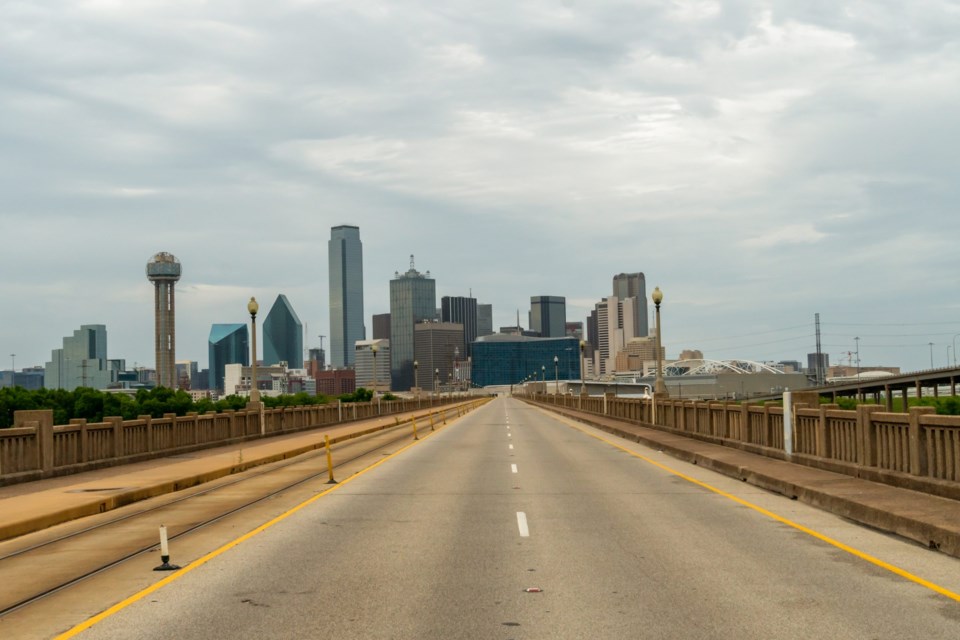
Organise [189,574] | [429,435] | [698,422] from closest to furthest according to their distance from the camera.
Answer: [189,574], [698,422], [429,435]

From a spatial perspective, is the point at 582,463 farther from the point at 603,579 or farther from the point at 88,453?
the point at 603,579

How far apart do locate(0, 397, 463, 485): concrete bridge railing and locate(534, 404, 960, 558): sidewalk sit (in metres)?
15.7

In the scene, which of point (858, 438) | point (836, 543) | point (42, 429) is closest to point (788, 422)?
point (858, 438)

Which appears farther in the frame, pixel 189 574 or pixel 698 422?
pixel 698 422

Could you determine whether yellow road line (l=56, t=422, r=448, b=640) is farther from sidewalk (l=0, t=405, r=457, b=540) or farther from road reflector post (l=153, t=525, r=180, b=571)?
sidewalk (l=0, t=405, r=457, b=540)

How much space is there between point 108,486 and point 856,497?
47.6ft

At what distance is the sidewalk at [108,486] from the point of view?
15021 millimetres

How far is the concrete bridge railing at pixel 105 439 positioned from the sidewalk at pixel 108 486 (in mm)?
293

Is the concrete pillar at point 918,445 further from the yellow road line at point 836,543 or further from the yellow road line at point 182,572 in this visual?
the yellow road line at point 182,572

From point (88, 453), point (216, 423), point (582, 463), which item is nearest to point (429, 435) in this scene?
point (216, 423)

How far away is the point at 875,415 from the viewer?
16.7 m

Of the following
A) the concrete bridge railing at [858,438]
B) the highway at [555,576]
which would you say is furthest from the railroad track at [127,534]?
the concrete bridge railing at [858,438]

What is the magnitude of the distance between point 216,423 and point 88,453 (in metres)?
11.1

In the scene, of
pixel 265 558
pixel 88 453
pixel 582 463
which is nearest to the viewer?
pixel 265 558
